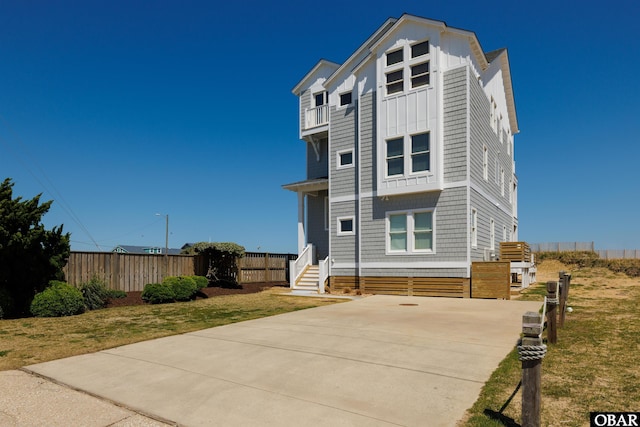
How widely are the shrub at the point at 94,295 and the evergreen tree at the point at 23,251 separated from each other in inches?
41.3

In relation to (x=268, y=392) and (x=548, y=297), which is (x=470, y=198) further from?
(x=268, y=392)

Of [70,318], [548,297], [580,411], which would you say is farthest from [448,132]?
[70,318]

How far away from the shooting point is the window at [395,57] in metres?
15.8

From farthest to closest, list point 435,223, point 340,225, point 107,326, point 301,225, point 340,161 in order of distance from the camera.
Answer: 1. point 301,225
2. point 340,161
3. point 340,225
4. point 435,223
5. point 107,326

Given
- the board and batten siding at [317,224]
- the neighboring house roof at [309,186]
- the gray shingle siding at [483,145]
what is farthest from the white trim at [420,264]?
the neighboring house roof at [309,186]

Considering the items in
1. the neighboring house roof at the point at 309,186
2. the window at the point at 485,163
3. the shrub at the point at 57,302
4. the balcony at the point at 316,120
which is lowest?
the shrub at the point at 57,302

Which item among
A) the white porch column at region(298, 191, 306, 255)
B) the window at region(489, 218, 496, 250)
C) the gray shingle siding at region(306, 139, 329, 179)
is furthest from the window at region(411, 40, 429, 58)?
the white porch column at region(298, 191, 306, 255)

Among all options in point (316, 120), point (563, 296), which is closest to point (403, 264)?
Answer: point (563, 296)

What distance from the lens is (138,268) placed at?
53.1 ft

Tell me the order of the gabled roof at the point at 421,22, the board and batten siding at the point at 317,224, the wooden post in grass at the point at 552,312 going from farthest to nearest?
the board and batten siding at the point at 317,224 → the gabled roof at the point at 421,22 → the wooden post in grass at the point at 552,312

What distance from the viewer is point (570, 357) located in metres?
5.61

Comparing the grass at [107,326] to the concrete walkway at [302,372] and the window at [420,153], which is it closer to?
the concrete walkway at [302,372]

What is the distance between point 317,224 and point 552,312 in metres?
14.6

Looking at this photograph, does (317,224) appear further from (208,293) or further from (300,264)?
(208,293)
